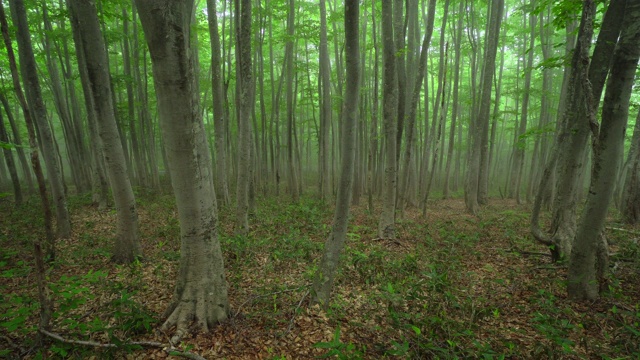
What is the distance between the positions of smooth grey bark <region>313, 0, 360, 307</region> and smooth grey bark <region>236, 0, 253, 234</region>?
13.1 feet

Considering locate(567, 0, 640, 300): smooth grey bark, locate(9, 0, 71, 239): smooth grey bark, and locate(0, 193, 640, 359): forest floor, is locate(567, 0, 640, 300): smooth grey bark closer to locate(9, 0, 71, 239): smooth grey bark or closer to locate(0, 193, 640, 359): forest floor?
locate(0, 193, 640, 359): forest floor

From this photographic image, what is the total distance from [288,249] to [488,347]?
456cm

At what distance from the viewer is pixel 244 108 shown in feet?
24.2

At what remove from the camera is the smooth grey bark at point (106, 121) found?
17.0ft

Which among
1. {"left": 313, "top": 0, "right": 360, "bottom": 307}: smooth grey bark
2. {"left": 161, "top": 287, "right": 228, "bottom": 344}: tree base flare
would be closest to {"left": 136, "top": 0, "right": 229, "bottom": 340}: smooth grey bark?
{"left": 161, "top": 287, "right": 228, "bottom": 344}: tree base flare

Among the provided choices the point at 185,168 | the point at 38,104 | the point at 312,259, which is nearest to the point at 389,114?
the point at 312,259

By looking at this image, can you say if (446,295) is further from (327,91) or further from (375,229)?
(327,91)

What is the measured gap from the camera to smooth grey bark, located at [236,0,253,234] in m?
6.89

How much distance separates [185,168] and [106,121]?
3451 millimetres

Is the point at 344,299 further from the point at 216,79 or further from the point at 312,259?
the point at 216,79

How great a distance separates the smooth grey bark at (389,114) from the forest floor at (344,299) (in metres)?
0.65

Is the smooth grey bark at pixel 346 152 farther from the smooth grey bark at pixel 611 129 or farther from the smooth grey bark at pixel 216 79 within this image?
the smooth grey bark at pixel 216 79

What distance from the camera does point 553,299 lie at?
14.7ft

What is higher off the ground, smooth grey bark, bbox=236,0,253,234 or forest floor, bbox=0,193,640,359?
smooth grey bark, bbox=236,0,253,234
